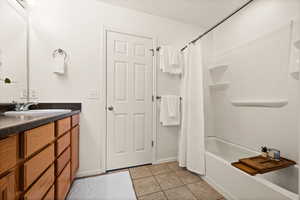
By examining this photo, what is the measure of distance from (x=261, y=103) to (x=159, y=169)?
1.66 meters

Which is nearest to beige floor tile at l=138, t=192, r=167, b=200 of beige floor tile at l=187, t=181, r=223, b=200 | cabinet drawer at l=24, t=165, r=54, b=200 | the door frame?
beige floor tile at l=187, t=181, r=223, b=200

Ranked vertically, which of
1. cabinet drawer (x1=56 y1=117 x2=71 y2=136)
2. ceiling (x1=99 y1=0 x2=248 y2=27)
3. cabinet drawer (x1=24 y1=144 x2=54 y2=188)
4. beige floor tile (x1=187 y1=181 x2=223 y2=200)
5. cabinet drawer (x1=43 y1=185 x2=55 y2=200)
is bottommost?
beige floor tile (x1=187 y1=181 x2=223 y2=200)

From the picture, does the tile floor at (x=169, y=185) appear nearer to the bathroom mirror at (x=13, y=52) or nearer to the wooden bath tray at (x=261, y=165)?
the wooden bath tray at (x=261, y=165)

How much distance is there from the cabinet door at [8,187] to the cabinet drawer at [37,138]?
11 cm

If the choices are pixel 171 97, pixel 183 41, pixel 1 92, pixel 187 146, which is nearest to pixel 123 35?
pixel 183 41

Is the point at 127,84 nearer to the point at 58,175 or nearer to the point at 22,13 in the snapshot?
the point at 58,175

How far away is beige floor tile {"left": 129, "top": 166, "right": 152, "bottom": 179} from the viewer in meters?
1.78

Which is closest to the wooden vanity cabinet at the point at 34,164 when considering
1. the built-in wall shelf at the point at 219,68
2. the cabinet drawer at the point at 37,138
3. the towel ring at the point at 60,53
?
the cabinet drawer at the point at 37,138

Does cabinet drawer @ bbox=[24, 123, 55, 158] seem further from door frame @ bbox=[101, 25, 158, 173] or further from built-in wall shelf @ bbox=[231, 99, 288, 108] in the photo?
built-in wall shelf @ bbox=[231, 99, 288, 108]

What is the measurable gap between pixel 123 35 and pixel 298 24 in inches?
79.2

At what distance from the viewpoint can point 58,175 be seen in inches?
40.8

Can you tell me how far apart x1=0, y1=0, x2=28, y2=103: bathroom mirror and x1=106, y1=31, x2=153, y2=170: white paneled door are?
3.12 feet

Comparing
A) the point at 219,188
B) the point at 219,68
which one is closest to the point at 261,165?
the point at 219,188

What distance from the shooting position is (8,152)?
0.52 meters
